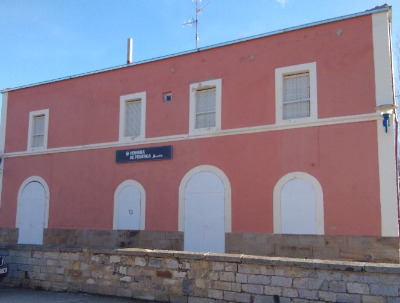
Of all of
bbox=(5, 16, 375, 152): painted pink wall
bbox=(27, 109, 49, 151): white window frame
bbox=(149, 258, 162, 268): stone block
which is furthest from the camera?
bbox=(27, 109, 49, 151): white window frame

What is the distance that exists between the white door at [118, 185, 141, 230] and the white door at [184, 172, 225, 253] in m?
1.81

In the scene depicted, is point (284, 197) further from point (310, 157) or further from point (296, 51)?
point (296, 51)

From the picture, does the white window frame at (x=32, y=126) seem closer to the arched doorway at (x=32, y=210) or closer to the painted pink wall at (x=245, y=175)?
the painted pink wall at (x=245, y=175)

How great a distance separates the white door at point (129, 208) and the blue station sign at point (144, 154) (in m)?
0.94

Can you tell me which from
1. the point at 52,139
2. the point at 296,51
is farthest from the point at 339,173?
the point at 52,139

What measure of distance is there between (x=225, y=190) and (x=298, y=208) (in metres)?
2.15

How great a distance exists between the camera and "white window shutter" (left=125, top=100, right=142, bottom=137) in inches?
549

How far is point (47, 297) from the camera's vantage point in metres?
8.05

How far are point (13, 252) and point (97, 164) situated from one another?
5415 millimetres

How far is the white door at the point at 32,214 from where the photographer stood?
15086 millimetres

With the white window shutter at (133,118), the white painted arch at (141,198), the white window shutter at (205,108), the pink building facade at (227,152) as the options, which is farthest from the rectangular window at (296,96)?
the white painted arch at (141,198)

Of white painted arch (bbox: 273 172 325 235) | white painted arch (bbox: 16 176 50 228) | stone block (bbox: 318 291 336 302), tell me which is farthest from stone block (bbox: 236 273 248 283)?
white painted arch (bbox: 16 176 50 228)

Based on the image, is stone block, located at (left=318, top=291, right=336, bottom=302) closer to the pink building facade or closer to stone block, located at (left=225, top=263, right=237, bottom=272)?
stone block, located at (left=225, top=263, right=237, bottom=272)

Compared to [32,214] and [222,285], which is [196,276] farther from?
[32,214]
